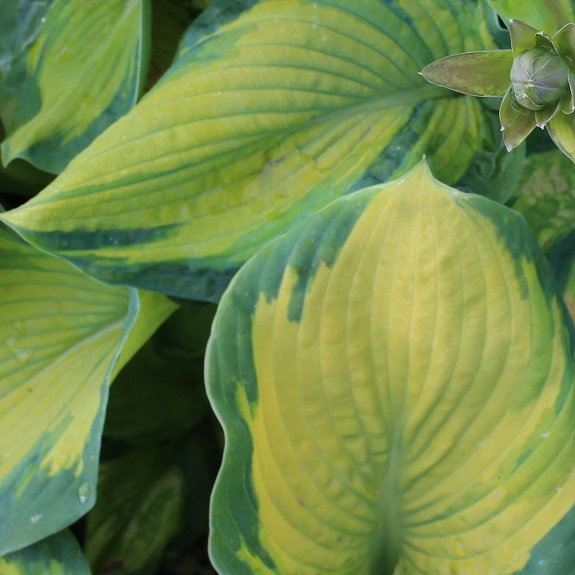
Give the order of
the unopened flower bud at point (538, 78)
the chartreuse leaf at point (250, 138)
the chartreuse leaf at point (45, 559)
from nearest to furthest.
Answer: the unopened flower bud at point (538, 78), the chartreuse leaf at point (250, 138), the chartreuse leaf at point (45, 559)

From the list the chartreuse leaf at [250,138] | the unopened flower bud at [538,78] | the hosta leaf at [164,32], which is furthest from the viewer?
the hosta leaf at [164,32]

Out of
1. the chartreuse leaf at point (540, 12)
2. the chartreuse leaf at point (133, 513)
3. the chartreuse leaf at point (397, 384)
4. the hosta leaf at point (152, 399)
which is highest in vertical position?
the chartreuse leaf at point (540, 12)

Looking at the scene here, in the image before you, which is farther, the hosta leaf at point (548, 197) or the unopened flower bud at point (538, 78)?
the hosta leaf at point (548, 197)

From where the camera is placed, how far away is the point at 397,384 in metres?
0.53

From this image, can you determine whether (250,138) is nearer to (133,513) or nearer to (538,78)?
(538,78)

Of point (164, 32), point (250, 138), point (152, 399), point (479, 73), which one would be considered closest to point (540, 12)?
point (479, 73)

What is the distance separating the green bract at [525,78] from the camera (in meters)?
0.48

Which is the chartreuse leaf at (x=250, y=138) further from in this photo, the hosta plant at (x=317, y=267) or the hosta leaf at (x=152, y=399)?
the hosta leaf at (x=152, y=399)

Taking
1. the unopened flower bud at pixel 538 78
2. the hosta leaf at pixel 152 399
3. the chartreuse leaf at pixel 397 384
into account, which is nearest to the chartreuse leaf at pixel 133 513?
the hosta leaf at pixel 152 399

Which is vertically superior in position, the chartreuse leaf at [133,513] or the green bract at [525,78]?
the green bract at [525,78]

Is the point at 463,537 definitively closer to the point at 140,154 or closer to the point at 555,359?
the point at 555,359

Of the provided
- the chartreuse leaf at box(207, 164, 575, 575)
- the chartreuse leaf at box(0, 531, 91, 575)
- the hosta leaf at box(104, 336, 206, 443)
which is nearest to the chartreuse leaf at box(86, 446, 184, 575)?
the hosta leaf at box(104, 336, 206, 443)

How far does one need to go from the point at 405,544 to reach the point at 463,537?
0.20 feet

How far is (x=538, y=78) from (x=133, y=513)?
0.71 m
